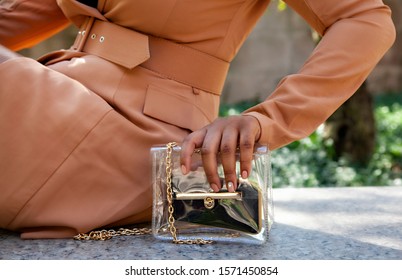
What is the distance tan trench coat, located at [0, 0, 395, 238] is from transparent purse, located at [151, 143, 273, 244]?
125mm

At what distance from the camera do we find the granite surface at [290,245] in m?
1.72

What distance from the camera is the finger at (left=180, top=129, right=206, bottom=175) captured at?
166cm

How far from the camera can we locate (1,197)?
6.01 ft

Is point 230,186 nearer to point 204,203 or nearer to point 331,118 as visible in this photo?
point 204,203

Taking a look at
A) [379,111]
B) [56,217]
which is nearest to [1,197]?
[56,217]

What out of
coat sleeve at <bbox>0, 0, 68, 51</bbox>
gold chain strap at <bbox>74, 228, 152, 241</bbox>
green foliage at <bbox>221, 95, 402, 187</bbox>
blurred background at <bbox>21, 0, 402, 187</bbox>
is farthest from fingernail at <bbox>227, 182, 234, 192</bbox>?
green foliage at <bbox>221, 95, 402, 187</bbox>

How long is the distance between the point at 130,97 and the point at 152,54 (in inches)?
5.8

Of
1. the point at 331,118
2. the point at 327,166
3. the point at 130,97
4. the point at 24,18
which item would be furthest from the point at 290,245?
the point at 331,118

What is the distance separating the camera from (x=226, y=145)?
1617mm

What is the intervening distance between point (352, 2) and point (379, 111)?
6065mm

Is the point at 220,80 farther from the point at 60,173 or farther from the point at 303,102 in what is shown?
the point at 60,173

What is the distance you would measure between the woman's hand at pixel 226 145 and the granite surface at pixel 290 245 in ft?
0.69
